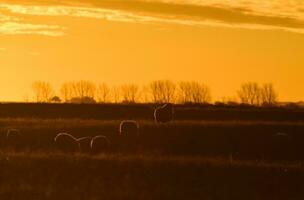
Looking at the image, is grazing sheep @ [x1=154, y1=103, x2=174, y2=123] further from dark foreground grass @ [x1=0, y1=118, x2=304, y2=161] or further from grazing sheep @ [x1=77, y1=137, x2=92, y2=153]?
grazing sheep @ [x1=77, y1=137, x2=92, y2=153]

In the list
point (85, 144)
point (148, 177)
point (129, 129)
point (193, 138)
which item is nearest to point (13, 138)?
point (85, 144)

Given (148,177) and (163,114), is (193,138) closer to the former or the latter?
(163,114)

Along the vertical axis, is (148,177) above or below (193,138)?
below

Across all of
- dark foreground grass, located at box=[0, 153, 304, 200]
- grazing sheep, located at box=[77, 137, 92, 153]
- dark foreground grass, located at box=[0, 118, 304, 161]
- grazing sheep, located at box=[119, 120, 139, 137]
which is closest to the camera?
dark foreground grass, located at box=[0, 153, 304, 200]

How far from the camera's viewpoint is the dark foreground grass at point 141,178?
945 inches

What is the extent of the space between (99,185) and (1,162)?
6.24 metres

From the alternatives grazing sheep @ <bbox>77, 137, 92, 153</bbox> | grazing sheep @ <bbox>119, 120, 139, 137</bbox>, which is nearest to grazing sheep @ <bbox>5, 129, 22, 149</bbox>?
grazing sheep @ <bbox>77, 137, 92, 153</bbox>

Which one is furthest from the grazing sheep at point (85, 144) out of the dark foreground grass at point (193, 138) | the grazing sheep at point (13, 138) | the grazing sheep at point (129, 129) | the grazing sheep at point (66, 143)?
the grazing sheep at point (129, 129)

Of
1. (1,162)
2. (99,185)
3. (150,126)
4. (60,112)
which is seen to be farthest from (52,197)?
(60,112)

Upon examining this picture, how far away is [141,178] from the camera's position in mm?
27047

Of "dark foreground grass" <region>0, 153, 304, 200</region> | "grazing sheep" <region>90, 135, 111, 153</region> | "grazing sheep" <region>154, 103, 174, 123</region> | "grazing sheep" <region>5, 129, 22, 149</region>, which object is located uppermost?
"grazing sheep" <region>154, 103, 174, 123</region>

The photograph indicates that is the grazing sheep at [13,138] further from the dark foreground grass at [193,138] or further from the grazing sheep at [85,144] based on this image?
the grazing sheep at [85,144]

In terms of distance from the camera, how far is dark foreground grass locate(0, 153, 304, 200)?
2402 centimetres

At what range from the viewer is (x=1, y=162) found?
3003cm
